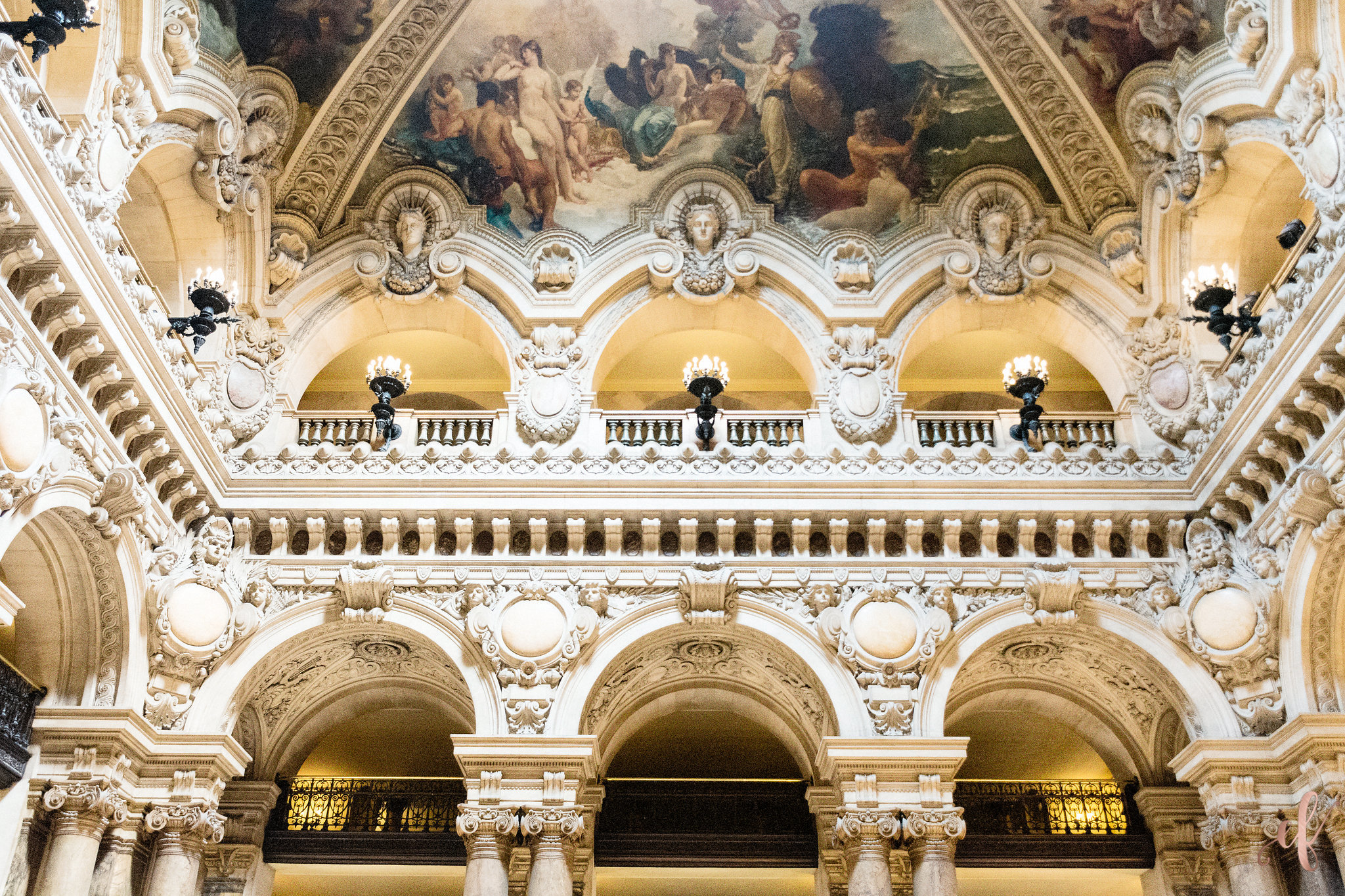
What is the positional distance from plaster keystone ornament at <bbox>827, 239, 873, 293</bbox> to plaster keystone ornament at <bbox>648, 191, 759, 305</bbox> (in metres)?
0.94

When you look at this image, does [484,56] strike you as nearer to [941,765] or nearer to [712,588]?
[712,588]

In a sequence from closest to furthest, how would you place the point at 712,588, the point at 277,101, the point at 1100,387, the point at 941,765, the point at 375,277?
the point at 941,765 < the point at 712,588 < the point at 277,101 < the point at 375,277 < the point at 1100,387

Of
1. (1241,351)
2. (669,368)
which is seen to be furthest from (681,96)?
(1241,351)

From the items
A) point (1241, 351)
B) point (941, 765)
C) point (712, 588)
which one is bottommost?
point (941, 765)

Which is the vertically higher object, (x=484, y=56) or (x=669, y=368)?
(x=484, y=56)

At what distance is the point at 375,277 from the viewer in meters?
13.8

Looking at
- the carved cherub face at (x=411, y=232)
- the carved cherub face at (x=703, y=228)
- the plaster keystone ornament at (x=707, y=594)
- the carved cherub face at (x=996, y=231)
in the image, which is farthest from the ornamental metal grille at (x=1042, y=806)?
the carved cherub face at (x=411, y=232)

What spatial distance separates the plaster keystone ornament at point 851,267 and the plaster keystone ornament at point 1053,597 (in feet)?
13.1

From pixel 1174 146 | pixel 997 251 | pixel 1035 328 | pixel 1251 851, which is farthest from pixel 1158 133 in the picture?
pixel 1251 851

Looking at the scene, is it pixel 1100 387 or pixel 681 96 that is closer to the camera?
pixel 681 96

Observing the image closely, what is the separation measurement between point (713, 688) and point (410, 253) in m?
6.16

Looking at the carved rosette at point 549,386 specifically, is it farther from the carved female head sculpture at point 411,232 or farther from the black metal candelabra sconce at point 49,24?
the black metal candelabra sconce at point 49,24

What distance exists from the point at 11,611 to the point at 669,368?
8827 mm

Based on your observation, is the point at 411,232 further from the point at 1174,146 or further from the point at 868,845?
the point at 1174,146
